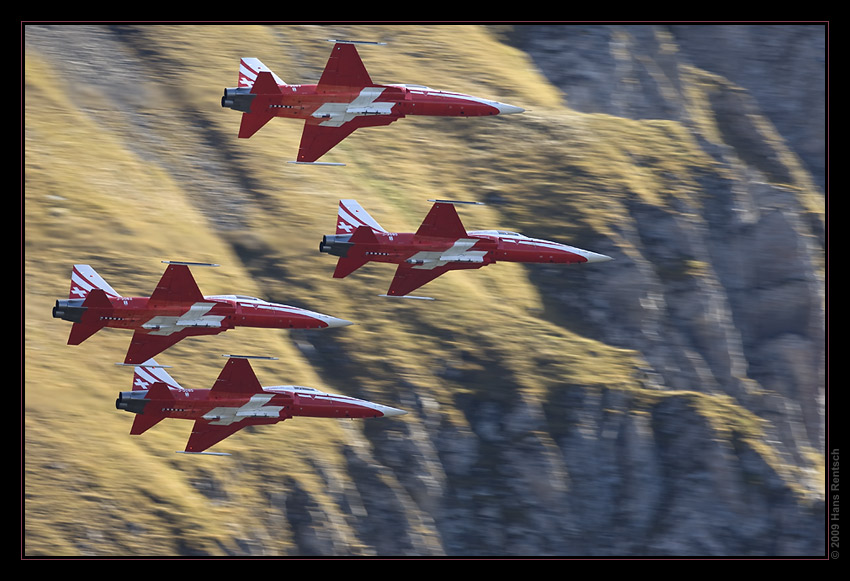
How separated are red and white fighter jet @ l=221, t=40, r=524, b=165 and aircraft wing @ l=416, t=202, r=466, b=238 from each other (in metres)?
4.49

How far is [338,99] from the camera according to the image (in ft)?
198

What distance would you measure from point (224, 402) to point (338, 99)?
14878 mm

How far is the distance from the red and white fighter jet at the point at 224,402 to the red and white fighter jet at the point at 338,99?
11.6 meters

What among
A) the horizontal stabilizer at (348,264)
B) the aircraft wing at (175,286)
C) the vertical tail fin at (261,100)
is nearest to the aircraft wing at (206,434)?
the aircraft wing at (175,286)

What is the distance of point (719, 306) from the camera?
3046 inches

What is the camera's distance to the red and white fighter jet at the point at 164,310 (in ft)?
190

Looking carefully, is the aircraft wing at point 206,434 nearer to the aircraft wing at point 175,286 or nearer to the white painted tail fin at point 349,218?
the aircraft wing at point 175,286

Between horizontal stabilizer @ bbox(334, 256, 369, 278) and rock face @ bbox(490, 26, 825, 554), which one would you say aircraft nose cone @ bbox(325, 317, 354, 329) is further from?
rock face @ bbox(490, 26, 825, 554)

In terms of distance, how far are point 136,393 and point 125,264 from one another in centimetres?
1234

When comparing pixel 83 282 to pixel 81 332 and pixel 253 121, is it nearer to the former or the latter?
pixel 81 332

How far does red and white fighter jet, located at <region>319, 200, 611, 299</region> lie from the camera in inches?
2359

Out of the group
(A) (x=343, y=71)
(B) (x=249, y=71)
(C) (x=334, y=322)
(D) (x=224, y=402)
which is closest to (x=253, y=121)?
(B) (x=249, y=71)
